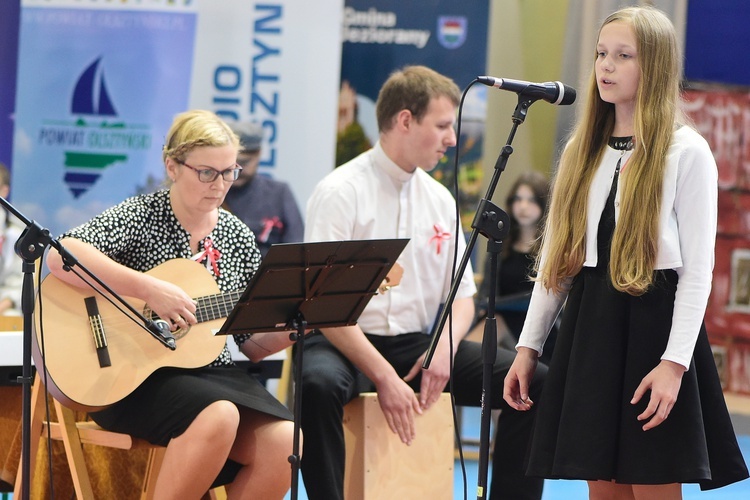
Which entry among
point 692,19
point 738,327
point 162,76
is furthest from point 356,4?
point 738,327

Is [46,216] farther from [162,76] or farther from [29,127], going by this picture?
[162,76]

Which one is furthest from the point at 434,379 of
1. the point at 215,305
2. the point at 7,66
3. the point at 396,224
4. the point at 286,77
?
the point at 7,66

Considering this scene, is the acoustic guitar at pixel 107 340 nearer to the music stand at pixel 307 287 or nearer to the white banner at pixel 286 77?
the music stand at pixel 307 287

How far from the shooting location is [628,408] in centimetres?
252

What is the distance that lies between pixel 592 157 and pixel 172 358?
4.74 feet

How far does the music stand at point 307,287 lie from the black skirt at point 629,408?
62 centimetres

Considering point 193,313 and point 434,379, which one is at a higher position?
point 193,313

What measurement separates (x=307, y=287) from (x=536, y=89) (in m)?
0.81

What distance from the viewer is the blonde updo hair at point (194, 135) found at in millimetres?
3389

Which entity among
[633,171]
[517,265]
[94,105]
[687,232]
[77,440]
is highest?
[94,105]

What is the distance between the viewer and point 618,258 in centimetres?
253

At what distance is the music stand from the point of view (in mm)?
2715

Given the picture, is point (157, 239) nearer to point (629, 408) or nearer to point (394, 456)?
point (394, 456)

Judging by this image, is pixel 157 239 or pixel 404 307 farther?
pixel 404 307
